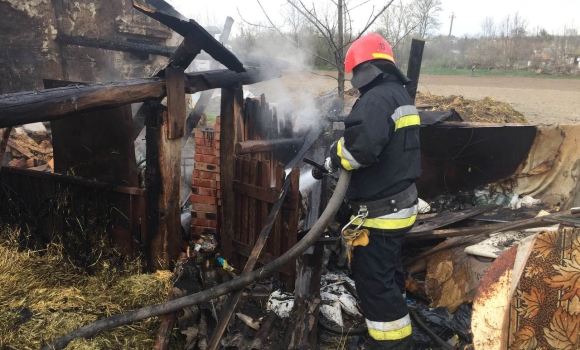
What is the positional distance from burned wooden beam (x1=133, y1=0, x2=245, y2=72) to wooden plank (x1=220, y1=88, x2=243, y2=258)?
1.82 feet

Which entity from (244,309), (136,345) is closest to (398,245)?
(244,309)

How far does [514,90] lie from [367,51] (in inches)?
941

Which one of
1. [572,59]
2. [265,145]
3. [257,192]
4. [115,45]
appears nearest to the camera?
[257,192]

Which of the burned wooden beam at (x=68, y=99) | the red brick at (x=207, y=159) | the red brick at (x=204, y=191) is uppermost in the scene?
the burned wooden beam at (x=68, y=99)

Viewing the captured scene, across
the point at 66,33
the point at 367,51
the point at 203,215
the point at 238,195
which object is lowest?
the point at 203,215

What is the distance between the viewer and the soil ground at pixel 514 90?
51.9 feet

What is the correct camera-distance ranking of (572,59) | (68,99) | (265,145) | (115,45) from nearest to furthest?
1. (68,99)
2. (265,145)
3. (115,45)
4. (572,59)

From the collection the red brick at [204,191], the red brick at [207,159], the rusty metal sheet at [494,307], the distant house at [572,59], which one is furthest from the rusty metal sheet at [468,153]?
the distant house at [572,59]

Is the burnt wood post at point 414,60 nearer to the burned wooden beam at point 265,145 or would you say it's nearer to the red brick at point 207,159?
the burned wooden beam at point 265,145

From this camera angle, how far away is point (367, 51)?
330 centimetres

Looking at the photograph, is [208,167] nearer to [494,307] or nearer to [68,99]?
[68,99]

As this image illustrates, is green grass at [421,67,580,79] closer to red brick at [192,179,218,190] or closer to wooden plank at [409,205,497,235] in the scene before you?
wooden plank at [409,205,497,235]

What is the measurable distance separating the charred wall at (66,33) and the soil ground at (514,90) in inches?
195

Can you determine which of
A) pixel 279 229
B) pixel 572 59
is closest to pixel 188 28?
pixel 279 229
